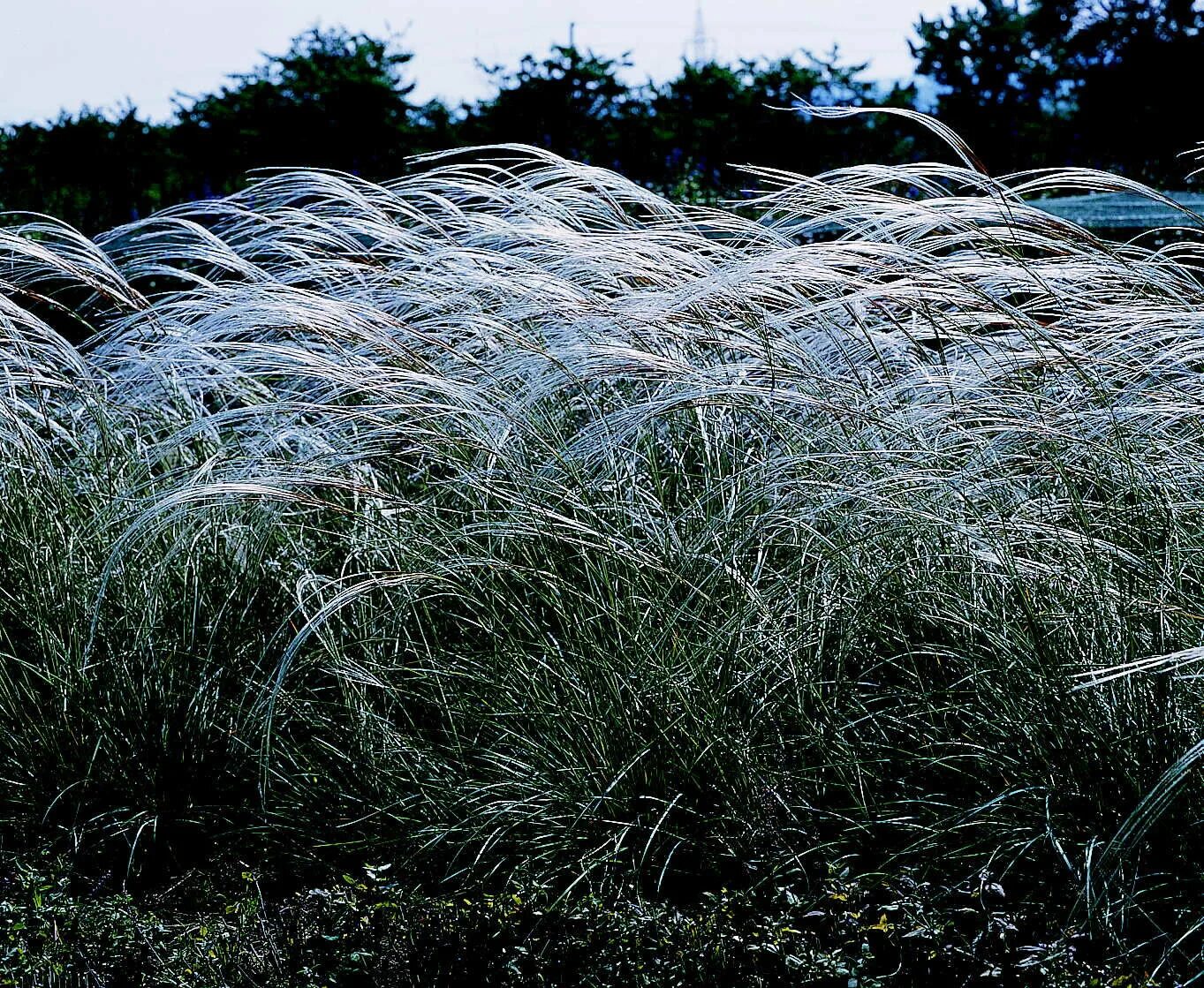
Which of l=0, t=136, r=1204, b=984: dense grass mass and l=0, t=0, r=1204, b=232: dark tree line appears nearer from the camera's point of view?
l=0, t=136, r=1204, b=984: dense grass mass

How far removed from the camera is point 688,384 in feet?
9.04

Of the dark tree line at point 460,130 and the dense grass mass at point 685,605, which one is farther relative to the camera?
the dark tree line at point 460,130

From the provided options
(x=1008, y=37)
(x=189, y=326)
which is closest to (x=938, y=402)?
(x=189, y=326)

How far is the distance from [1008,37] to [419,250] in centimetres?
1650

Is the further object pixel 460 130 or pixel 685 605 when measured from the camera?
pixel 460 130

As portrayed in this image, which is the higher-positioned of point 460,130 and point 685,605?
point 460,130

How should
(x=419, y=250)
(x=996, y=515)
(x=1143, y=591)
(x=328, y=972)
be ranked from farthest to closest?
(x=419, y=250)
(x=996, y=515)
(x=1143, y=591)
(x=328, y=972)

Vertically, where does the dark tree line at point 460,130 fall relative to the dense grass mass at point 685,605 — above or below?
above

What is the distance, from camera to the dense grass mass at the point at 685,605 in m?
2.34

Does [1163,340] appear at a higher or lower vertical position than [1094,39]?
lower

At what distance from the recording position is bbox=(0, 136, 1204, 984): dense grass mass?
7.68ft

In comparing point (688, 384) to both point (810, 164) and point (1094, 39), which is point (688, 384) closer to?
point (810, 164)

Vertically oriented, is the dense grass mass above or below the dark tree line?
below

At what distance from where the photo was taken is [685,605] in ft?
7.96
